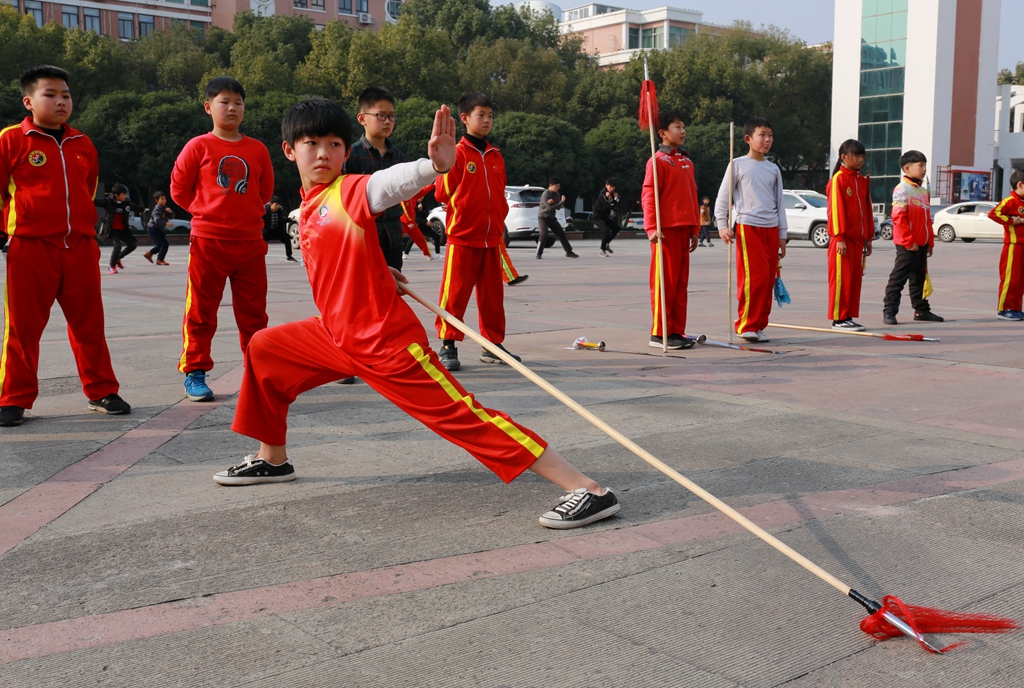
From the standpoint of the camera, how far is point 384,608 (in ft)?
9.50

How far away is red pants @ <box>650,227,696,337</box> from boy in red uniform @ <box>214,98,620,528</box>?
14.7 ft

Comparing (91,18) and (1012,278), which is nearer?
(1012,278)

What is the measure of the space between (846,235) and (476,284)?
13.5 feet

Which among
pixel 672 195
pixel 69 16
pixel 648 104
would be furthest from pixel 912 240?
pixel 69 16

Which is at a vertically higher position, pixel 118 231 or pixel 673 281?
pixel 118 231

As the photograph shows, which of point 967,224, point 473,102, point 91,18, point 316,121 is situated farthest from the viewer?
point 91,18

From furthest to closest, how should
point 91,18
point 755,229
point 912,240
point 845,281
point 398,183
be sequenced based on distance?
point 91,18 < point 912,240 < point 845,281 < point 755,229 < point 398,183

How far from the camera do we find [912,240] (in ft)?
32.9

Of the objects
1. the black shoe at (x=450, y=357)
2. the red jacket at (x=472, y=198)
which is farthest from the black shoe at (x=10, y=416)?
the red jacket at (x=472, y=198)

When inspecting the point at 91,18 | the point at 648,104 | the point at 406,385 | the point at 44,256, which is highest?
the point at 91,18

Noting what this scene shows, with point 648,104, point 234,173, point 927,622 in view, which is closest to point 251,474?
point 234,173

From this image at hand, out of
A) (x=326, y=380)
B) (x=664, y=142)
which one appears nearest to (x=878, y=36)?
(x=664, y=142)

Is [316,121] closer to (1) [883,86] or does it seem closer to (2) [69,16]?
(1) [883,86]

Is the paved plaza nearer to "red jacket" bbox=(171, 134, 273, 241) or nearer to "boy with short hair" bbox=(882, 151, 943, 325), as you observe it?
"red jacket" bbox=(171, 134, 273, 241)
